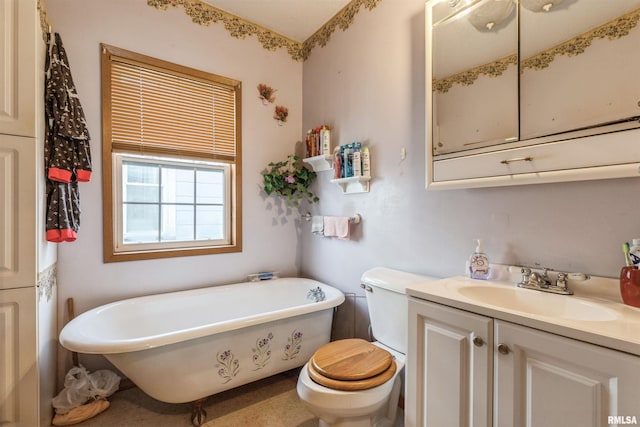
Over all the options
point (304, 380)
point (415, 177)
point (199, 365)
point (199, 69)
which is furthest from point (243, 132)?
point (304, 380)

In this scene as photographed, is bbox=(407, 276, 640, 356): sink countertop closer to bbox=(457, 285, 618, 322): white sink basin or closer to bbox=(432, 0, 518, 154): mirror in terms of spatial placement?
bbox=(457, 285, 618, 322): white sink basin

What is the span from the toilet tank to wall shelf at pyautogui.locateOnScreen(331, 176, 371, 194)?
0.63m

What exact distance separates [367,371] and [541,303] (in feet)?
2.52

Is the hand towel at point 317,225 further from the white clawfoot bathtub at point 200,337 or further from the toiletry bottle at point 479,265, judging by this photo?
the toiletry bottle at point 479,265

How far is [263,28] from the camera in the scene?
8.43ft

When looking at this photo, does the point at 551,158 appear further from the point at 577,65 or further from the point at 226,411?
the point at 226,411

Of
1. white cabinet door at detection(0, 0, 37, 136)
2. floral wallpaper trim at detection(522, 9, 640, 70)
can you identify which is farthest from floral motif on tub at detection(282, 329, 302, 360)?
floral wallpaper trim at detection(522, 9, 640, 70)

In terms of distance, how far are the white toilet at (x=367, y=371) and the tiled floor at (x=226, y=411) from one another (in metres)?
0.38

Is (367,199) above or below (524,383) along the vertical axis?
above

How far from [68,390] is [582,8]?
3.12 metres

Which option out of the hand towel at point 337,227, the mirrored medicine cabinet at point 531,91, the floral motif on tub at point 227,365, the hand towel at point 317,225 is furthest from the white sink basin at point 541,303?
the hand towel at point 317,225

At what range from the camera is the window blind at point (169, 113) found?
79.7 inches

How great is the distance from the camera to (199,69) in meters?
2.31

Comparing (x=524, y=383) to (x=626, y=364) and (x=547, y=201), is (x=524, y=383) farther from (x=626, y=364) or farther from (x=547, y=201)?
(x=547, y=201)
